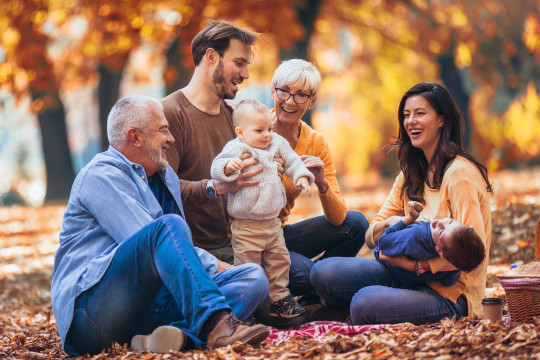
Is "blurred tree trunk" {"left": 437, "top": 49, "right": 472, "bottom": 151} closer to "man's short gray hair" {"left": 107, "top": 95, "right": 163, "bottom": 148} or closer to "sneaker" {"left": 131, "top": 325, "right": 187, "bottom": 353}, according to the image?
"man's short gray hair" {"left": 107, "top": 95, "right": 163, "bottom": 148}

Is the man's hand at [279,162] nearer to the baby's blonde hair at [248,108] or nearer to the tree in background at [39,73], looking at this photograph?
the baby's blonde hair at [248,108]

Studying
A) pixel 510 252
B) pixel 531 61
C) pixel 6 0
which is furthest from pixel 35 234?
pixel 531 61

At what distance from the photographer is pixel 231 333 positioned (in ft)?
10.9

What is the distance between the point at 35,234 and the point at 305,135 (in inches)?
314

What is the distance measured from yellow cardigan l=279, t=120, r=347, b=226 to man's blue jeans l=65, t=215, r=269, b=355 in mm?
972

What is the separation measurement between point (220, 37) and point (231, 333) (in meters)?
2.02

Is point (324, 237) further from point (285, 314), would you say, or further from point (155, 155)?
point (155, 155)

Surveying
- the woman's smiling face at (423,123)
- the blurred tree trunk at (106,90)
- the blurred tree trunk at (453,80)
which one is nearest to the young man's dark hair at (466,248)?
the woman's smiling face at (423,123)

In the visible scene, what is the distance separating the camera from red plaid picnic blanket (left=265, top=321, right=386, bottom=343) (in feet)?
12.7

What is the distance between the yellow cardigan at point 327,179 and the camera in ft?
15.0

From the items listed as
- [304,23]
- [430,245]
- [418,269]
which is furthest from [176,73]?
[430,245]

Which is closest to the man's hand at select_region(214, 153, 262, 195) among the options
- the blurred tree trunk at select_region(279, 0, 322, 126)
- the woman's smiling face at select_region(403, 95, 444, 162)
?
the woman's smiling face at select_region(403, 95, 444, 162)

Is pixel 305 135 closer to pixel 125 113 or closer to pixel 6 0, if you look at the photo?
pixel 125 113

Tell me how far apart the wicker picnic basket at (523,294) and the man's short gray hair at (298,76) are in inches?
→ 64.2
